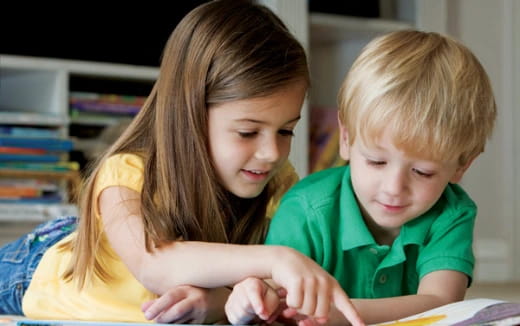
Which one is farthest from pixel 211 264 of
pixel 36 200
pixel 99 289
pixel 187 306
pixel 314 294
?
pixel 36 200

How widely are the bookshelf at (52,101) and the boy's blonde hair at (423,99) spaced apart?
1403 mm

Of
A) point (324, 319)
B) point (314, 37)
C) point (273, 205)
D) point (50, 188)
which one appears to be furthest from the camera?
point (314, 37)

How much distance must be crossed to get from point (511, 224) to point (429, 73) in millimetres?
1969

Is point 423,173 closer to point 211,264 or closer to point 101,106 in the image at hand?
point 211,264

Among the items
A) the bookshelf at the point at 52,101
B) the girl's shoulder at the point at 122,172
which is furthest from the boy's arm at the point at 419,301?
the bookshelf at the point at 52,101

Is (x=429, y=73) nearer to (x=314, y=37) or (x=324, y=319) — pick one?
(x=324, y=319)

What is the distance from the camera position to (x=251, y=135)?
1.11m

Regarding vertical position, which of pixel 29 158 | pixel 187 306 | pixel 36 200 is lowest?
pixel 36 200

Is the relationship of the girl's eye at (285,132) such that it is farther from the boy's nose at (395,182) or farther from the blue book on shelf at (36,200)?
the blue book on shelf at (36,200)

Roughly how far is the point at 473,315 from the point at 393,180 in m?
0.28

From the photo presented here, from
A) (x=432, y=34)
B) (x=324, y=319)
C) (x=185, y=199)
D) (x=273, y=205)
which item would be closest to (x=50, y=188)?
(x=273, y=205)

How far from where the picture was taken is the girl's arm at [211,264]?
2.56 ft

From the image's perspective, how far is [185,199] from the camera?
1111 millimetres

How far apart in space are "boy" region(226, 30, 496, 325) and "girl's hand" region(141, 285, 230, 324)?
0.15 meters
